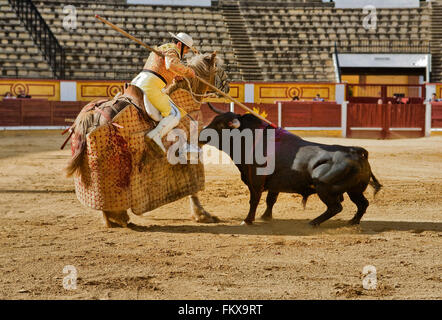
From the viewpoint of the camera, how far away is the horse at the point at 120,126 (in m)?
4.86

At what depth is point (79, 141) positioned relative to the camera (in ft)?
16.0

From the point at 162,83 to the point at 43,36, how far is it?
46.7 ft

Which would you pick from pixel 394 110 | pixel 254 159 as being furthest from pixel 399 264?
pixel 394 110

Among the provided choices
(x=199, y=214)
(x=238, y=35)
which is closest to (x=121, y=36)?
(x=238, y=35)

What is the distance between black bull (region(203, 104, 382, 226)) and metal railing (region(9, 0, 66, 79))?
13.0 meters

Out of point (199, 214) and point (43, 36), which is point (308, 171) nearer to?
point (199, 214)

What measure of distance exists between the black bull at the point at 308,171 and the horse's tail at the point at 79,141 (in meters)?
1.04

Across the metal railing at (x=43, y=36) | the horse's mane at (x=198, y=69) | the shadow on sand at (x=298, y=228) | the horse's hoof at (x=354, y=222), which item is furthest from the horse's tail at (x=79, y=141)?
the metal railing at (x=43, y=36)

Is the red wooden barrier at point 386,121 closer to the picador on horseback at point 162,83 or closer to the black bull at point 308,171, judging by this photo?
the black bull at point 308,171

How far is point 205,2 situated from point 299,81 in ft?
18.6

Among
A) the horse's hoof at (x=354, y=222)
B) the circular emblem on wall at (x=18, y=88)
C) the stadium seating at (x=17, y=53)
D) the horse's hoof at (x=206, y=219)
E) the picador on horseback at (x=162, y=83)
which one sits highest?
the stadium seating at (x=17, y=53)

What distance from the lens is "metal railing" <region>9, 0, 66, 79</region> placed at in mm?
17472

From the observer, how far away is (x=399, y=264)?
399 centimetres

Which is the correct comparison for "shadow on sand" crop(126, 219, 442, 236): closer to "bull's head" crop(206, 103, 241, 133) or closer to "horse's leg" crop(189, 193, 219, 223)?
"horse's leg" crop(189, 193, 219, 223)
